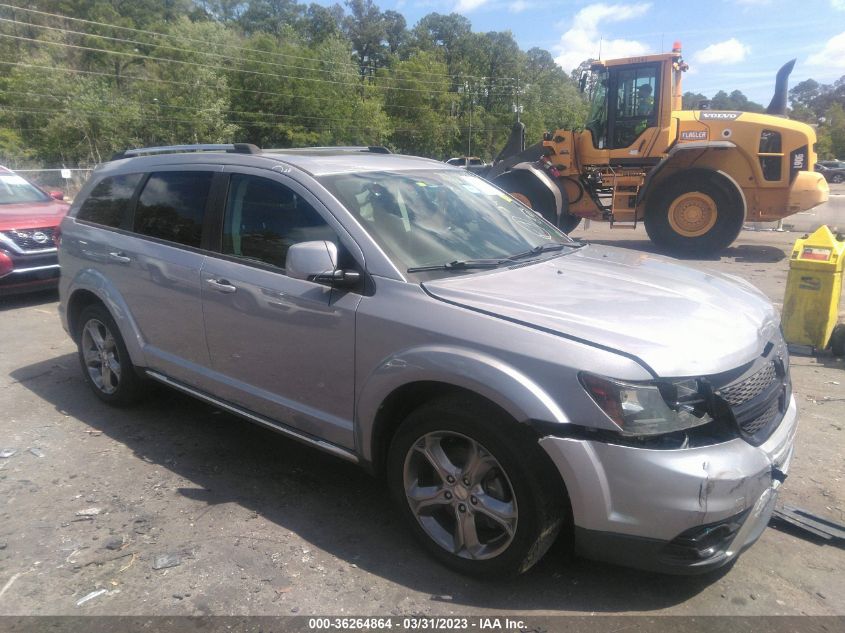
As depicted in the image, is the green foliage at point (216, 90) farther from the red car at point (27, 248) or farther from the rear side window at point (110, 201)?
the rear side window at point (110, 201)

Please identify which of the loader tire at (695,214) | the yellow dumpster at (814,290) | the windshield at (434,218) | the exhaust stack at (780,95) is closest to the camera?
the windshield at (434,218)

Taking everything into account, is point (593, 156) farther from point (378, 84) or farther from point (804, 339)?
point (378, 84)

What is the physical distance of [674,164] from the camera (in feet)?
38.7

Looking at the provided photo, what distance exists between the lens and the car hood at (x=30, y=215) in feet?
26.1

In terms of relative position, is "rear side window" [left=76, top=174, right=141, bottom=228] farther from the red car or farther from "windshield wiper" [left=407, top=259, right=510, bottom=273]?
the red car

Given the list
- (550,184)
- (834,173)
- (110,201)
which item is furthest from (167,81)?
(110,201)

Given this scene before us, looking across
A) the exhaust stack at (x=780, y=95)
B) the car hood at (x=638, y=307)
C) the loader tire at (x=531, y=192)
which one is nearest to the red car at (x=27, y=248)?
the car hood at (x=638, y=307)

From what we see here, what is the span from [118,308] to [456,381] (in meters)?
2.87

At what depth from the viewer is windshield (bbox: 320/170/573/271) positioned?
3.24 metres

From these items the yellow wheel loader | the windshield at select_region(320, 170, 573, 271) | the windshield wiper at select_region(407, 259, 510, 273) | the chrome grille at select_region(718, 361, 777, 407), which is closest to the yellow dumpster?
the windshield at select_region(320, 170, 573, 271)

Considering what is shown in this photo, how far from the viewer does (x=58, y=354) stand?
241 inches

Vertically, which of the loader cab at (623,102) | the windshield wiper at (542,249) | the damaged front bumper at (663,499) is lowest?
the damaged front bumper at (663,499)

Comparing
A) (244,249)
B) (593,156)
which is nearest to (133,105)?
(593,156)

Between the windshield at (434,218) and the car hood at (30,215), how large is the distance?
6312 mm
